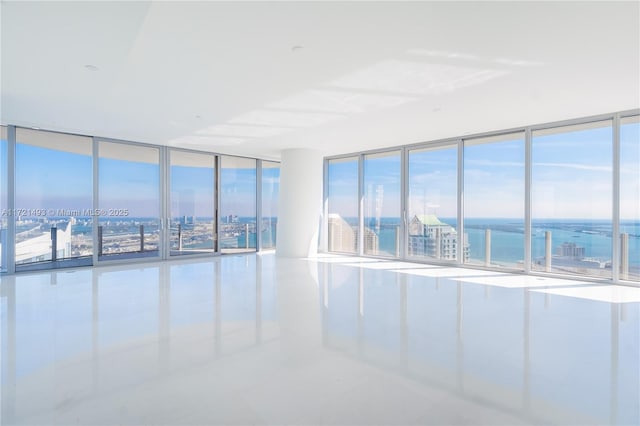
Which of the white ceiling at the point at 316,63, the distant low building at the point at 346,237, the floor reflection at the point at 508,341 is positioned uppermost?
the white ceiling at the point at 316,63

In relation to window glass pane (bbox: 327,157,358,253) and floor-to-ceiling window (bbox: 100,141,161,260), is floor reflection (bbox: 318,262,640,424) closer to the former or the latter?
window glass pane (bbox: 327,157,358,253)

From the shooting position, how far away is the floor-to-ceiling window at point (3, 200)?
20.8 ft

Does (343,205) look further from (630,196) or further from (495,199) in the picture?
(630,196)

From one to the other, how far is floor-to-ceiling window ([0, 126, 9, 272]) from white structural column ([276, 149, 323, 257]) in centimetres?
550

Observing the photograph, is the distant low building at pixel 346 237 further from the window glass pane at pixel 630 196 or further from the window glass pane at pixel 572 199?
the window glass pane at pixel 630 196

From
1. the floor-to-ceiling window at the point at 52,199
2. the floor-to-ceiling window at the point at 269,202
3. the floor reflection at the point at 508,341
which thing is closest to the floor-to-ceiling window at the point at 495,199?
the floor reflection at the point at 508,341

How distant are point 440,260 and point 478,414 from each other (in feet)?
20.7

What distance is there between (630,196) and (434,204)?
3474 millimetres

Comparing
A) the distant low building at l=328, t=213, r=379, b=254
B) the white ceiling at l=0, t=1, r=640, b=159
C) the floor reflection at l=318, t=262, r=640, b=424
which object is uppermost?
the white ceiling at l=0, t=1, r=640, b=159

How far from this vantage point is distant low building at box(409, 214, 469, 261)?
777 cm

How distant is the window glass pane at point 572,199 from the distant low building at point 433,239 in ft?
5.15

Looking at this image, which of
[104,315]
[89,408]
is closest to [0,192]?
[104,315]

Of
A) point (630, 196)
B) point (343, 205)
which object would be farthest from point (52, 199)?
point (630, 196)

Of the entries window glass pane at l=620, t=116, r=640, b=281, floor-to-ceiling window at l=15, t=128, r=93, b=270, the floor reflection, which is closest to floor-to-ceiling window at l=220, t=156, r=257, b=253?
floor-to-ceiling window at l=15, t=128, r=93, b=270
